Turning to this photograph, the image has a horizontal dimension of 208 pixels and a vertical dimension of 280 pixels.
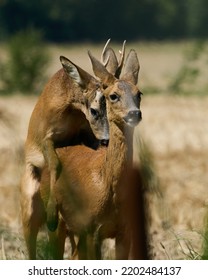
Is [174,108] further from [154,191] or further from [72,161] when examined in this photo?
[154,191]

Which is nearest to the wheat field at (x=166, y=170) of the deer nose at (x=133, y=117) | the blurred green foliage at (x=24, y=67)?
the deer nose at (x=133, y=117)

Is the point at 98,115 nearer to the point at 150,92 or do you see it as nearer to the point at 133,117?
the point at 133,117

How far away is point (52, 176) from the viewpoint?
8086 millimetres

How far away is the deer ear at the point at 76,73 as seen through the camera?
324 inches

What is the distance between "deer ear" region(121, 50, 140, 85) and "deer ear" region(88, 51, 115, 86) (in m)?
0.08

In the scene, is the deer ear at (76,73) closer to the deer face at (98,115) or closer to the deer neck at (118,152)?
the deer face at (98,115)

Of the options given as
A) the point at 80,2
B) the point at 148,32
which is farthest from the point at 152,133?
the point at 80,2

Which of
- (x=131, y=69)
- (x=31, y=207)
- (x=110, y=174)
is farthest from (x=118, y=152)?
(x=31, y=207)

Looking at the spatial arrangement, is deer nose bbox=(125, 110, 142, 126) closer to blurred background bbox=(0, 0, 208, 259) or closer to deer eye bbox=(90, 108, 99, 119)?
blurred background bbox=(0, 0, 208, 259)

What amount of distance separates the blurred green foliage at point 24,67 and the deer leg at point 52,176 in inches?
735

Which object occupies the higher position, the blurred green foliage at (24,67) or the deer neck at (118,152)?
the deer neck at (118,152)

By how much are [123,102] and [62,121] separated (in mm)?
1304

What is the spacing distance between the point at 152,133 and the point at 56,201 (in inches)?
387
